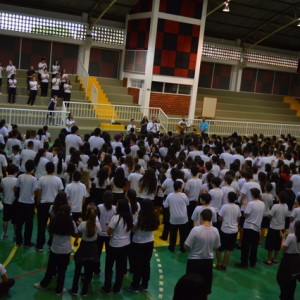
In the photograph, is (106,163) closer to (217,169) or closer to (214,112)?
(217,169)

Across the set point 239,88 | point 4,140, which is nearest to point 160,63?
point 239,88

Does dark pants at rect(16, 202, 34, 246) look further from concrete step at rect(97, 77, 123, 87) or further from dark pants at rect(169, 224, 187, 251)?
concrete step at rect(97, 77, 123, 87)

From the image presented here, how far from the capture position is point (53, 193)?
22.7ft

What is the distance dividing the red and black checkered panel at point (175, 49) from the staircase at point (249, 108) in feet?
10.5

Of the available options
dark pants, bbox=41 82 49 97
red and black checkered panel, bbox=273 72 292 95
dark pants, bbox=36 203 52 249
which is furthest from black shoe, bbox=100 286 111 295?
red and black checkered panel, bbox=273 72 292 95

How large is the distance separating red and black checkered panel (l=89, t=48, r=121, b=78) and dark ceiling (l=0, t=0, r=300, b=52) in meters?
1.78

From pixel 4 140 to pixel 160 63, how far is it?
12.4 meters

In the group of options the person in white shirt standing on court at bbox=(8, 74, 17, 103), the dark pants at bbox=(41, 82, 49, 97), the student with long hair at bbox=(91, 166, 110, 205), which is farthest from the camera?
the dark pants at bbox=(41, 82, 49, 97)

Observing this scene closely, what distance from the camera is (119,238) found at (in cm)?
586

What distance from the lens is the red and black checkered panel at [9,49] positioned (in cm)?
2108

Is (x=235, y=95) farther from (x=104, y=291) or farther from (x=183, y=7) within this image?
(x=104, y=291)

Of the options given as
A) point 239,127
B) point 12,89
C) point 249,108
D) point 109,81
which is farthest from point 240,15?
point 12,89

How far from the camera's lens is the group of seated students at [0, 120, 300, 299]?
228 inches

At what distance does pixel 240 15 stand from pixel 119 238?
2080 cm
